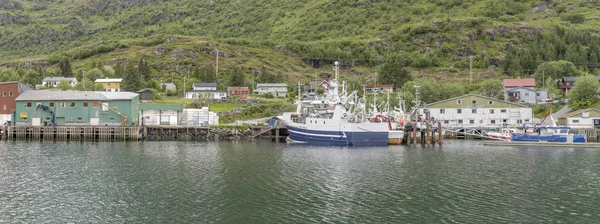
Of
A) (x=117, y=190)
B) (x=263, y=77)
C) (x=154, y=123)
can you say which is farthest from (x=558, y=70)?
(x=117, y=190)

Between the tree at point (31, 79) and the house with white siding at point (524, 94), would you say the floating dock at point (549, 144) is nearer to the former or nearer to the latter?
the house with white siding at point (524, 94)

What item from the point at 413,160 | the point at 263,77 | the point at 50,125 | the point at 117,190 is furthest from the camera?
the point at 263,77

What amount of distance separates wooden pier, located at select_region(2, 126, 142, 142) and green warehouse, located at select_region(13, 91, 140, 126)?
7.86 ft

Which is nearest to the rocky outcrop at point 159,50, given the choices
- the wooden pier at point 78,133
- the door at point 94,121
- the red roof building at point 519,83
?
the door at point 94,121

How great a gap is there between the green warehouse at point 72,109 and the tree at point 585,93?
85333 millimetres

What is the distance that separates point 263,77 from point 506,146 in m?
96.6

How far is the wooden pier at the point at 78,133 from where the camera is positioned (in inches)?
2990

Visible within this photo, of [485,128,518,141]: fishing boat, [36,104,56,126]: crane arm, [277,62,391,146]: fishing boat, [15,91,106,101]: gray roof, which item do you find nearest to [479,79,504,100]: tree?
[485,128,518,141]: fishing boat

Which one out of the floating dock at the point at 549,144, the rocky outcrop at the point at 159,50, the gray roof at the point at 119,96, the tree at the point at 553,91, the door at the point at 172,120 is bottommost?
the floating dock at the point at 549,144

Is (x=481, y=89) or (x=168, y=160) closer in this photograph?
(x=168, y=160)

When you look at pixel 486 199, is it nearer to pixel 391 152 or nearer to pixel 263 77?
pixel 391 152

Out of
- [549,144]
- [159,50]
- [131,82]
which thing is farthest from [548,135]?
[159,50]

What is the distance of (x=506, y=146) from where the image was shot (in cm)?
6969

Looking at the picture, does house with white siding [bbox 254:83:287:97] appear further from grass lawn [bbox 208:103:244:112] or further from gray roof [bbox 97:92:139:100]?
gray roof [bbox 97:92:139:100]
